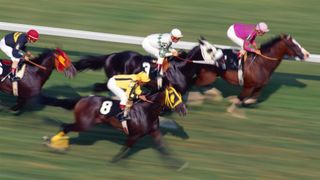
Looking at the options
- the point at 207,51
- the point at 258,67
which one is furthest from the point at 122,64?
the point at 258,67

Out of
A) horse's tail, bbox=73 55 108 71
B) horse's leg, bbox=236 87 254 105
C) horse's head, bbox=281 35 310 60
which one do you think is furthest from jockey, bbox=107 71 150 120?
horse's head, bbox=281 35 310 60

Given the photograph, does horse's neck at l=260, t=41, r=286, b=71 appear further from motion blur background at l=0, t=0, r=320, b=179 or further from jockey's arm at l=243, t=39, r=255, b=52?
motion blur background at l=0, t=0, r=320, b=179

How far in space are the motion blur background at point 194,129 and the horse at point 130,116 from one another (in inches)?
9.6

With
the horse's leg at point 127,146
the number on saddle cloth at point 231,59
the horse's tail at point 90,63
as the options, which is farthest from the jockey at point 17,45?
the number on saddle cloth at point 231,59

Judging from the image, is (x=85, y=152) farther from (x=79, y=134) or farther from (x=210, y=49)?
(x=210, y=49)

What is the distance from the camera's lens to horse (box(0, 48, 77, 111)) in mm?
11422

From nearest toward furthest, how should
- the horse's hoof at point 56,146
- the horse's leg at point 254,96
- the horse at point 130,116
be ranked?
1. the horse at point 130,116
2. the horse's hoof at point 56,146
3. the horse's leg at point 254,96

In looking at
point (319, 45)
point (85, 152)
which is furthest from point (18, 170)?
point (319, 45)

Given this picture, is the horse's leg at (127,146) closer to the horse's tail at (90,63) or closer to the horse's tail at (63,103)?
the horse's tail at (63,103)

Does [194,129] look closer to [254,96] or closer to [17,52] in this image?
[254,96]

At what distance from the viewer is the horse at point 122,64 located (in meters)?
12.0

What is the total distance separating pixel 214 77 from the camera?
40.9 feet

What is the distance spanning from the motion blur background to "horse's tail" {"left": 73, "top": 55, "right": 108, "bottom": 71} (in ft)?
1.86

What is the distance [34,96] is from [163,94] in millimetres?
2689
